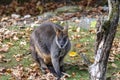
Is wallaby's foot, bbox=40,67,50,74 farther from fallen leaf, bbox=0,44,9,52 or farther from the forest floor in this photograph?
fallen leaf, bbox=0,44,9,52

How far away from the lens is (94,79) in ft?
19.8

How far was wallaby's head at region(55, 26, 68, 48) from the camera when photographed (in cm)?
755

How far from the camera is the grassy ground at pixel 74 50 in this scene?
793 cm

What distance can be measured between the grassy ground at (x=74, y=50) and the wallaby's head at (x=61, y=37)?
2.09ft

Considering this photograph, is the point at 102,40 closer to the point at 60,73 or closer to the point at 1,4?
the point at 60,73

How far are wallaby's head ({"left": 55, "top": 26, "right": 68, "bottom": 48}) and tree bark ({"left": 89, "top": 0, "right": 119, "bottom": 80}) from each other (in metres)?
1.57

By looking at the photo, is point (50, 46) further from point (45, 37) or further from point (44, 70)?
point (44, 70)

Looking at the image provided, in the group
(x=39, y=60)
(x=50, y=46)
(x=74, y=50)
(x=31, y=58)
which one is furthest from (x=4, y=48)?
(x=50, y=46)

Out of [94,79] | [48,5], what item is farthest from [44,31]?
[48,5]

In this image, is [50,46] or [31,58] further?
[31,58]

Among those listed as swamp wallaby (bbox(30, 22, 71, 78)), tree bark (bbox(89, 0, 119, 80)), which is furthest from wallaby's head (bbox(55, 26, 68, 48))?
tree bark (bbox(89, 0, 119, 80))

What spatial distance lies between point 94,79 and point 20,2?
421 inches

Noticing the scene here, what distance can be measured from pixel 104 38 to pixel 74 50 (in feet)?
10.5

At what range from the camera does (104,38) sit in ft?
19.5
